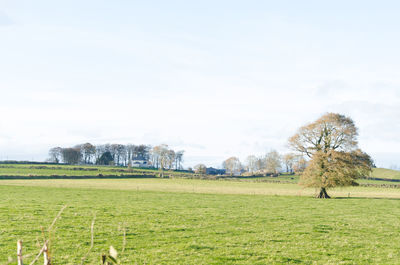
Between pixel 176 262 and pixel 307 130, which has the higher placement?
pixel 307 130

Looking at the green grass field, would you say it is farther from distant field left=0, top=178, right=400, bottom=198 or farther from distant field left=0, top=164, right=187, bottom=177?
distant field left=0, top=164, right=187, bottom=177

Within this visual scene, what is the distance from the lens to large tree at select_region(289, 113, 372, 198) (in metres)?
51.3

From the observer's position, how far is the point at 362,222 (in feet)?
88.9

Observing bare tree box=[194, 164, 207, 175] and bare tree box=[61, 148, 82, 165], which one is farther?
bare tree box=[61, 148, 82, 165]

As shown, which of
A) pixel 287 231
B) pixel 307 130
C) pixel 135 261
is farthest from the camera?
pixel 307 130

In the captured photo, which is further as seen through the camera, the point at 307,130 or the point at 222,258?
the point at 307,130

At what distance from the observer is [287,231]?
834 inches

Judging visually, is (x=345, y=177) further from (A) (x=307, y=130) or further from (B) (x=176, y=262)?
(B) (x=176, y=262)

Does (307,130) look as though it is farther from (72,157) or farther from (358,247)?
(72,157)

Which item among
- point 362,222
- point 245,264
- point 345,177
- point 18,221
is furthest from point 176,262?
point 345,177

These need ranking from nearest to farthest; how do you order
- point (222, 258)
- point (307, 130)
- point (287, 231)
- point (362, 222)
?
point (222, 258) < point (287, 231) < point (362, 222) < point (307, 130)

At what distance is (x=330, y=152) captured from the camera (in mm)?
52094

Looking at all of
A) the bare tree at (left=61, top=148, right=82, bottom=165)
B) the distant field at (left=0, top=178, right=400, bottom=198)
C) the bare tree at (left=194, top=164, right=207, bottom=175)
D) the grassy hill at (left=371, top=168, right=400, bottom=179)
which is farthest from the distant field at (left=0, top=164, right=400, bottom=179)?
the bare tree at (left=61, top=148, right=82, bottom=165)

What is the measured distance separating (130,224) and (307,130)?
131 ft
